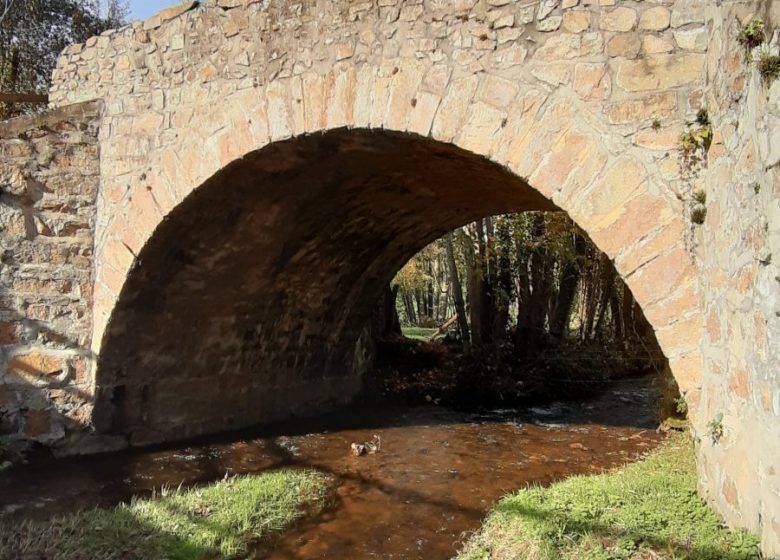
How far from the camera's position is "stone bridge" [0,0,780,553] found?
2906 mm

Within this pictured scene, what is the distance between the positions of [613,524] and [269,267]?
4277 millimetres

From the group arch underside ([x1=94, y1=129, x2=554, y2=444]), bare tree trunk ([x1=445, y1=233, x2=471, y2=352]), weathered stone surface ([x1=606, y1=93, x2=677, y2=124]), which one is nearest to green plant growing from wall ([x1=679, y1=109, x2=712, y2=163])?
weathered stone surface ([x1=606, y1=93, x2=677, y2=124])

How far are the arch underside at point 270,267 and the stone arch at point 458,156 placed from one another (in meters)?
0.09

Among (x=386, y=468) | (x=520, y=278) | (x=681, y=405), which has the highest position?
(x=520, y=278)

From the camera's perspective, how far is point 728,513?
9.62 feet

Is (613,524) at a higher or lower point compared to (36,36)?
lower

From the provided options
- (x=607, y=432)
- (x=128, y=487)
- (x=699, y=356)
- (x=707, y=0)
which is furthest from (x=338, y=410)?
(x=707, y=0)

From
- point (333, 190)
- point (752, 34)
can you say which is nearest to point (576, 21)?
point (752, 34)

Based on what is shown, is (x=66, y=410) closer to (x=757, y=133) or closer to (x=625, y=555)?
(x=625, y=555)

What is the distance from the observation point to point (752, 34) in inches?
98.0

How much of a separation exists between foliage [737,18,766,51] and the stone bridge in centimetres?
7

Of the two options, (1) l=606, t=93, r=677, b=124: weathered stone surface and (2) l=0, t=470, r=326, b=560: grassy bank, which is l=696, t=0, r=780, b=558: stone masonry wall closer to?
(1) l=606, t=93, r=677, b=124: weathered stone surface

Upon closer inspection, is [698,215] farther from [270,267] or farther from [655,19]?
[270,267]

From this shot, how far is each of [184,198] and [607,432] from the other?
5.20 meters
